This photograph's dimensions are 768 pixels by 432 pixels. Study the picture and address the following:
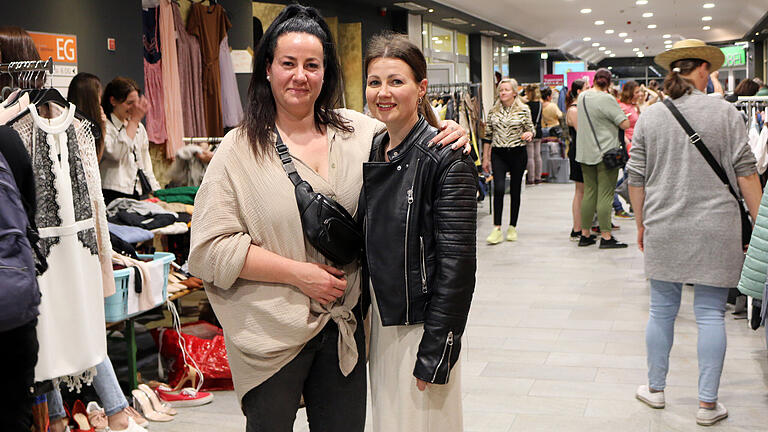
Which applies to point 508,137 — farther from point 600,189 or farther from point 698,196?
point 698,196

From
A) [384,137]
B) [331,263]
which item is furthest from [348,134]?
[331,263]

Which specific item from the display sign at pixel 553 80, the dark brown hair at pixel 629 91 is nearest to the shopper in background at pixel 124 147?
the dark brown hair at pixel 629 91

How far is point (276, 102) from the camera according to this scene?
2.04 m

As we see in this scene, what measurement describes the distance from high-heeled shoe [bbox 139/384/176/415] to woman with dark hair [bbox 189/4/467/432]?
1.88m

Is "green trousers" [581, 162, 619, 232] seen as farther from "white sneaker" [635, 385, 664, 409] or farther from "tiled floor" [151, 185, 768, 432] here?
"white sneaker" [635, 385, 664, 409]

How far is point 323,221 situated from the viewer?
6.31 ft

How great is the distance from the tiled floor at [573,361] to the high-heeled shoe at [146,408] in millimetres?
61

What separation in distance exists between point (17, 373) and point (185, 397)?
74.2 inches

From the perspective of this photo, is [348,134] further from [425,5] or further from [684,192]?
[425,5]

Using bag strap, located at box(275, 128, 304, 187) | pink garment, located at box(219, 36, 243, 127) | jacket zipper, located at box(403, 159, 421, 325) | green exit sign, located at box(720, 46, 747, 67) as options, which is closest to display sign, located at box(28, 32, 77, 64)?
pink garment, located at box(219, 36, 243, 127)

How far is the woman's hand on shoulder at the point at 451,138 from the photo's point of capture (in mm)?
1918

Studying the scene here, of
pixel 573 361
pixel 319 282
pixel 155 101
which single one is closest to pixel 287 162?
pixel 319 282

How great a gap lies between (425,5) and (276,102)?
11.4 metres

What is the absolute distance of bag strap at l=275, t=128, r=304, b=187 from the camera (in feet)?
6.43
